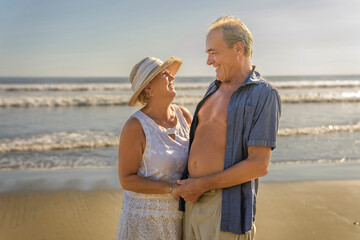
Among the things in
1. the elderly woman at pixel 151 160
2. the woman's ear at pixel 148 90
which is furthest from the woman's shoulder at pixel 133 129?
the woman's ear at pixel 148 90

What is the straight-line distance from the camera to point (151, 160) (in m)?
2.95

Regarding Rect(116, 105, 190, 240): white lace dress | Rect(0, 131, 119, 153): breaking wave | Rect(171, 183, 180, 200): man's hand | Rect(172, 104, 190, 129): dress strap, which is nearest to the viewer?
Rect(171, 183, 180, 200): man's hand

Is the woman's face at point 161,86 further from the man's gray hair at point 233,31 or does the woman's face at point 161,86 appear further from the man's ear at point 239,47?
the man's ear at point 239,47

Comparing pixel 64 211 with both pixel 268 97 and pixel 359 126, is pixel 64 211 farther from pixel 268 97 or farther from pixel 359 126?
pixel 359 126

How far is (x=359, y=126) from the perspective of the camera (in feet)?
41.6

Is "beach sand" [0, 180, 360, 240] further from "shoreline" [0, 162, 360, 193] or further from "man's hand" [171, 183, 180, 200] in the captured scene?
"man's hand" [171, 183, 180, 200]

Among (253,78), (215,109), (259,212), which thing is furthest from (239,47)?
(259,212)

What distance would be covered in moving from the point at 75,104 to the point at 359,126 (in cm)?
1261

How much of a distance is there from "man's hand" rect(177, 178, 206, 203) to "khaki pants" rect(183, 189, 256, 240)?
0.07 m

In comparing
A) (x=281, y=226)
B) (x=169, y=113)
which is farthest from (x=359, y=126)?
(x=169, y=113)

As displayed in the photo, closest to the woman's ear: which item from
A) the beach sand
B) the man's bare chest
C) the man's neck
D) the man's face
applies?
the man's bare chest

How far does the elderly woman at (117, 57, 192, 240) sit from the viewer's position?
9.50 feet

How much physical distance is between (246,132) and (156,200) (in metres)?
0.96

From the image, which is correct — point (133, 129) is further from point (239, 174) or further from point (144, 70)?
point (239, 174)
